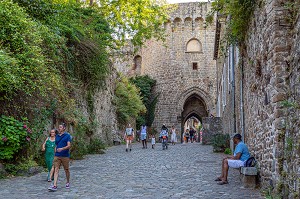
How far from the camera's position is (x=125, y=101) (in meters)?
25.8

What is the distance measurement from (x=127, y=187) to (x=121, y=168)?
126 inches

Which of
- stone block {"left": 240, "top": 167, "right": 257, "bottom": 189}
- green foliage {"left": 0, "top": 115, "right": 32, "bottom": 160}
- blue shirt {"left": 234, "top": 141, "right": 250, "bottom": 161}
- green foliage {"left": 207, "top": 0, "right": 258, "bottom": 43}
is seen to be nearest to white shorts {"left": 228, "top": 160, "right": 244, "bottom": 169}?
blue shirt {"left": 234, "top": 141, "right": 250, "bottom": 161}

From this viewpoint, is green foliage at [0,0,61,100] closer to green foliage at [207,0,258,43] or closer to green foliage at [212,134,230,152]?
green foliage at [207,0,258,43]

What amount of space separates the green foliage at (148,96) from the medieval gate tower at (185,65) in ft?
1.59

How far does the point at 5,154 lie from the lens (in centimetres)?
876

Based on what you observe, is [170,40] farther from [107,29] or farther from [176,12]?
[107,29]

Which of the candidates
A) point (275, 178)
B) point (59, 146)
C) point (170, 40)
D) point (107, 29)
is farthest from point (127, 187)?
point (170, 40)

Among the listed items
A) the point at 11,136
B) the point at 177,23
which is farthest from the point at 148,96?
the point at 11,136

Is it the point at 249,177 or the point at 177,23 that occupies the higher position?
the point at 177,23

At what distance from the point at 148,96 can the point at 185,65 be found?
15.4 feet

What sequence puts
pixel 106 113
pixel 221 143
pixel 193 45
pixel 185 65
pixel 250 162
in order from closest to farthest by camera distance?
pixel 250 162 < pixel 221 143 < pixel 106 113 < pixel 185 65 < pixel 193 45

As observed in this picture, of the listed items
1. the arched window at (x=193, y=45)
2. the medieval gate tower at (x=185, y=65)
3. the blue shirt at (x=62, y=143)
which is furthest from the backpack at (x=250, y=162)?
the arched window at (x=193, y=45)

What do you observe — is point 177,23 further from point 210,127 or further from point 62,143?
point 62,143

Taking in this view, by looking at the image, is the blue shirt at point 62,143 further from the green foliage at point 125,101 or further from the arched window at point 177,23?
the arched window at point 177,23
